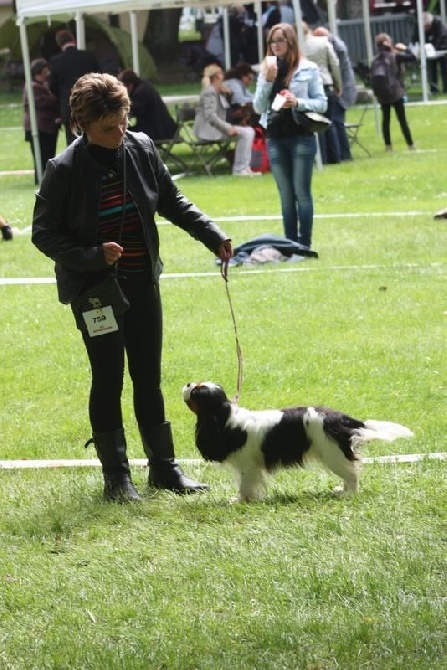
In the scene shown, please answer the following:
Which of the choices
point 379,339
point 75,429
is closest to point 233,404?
point 75,429

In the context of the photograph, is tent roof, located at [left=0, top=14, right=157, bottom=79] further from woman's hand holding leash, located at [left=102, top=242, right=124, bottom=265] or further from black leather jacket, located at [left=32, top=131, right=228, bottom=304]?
woman's hand holding leash, located at [left=102, top=242, right=124, bottom=265]

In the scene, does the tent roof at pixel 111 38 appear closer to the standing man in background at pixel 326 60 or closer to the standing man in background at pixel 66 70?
the standing man in background at pixel 66 70

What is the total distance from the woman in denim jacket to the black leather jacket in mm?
6440

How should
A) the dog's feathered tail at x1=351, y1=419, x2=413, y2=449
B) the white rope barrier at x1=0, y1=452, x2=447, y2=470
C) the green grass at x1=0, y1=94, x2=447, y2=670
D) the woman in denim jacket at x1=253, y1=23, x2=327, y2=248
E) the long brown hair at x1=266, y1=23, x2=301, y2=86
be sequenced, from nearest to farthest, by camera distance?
the green grass at x1=0, y1=94, x2=447, y2=670, the dog's feathered tail at x1=351, y1=419, x2=413, y2=449, the white rope barrier at x1=0, y1=452, x2=447, y2=470, the woman in denim jacket at x1=253, y1=23, x2=327, y2=248, the long brown hair at x1=266, y1=23, x2=301, y2=86

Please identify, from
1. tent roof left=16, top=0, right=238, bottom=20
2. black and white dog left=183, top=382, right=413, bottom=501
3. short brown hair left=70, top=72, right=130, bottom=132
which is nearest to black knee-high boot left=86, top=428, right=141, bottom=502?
black and white dog left=183, top=382, right=413, bottom=501

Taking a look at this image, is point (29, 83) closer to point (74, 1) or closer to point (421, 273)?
point (74, 1)

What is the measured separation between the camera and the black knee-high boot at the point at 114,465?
6.33m

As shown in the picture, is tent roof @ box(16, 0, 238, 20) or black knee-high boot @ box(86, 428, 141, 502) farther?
tent roof @ box(16, 0, 238, 20)

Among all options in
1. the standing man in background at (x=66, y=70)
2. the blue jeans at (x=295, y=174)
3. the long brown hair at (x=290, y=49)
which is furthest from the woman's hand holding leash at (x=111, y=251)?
the standing man in background at (x=66, y=70)

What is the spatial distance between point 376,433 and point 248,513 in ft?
2.17

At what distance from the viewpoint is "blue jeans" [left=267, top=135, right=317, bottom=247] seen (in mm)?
12633

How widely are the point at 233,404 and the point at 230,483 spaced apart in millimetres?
593

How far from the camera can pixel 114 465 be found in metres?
6.36

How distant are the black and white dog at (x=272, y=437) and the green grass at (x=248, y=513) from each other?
148mm
